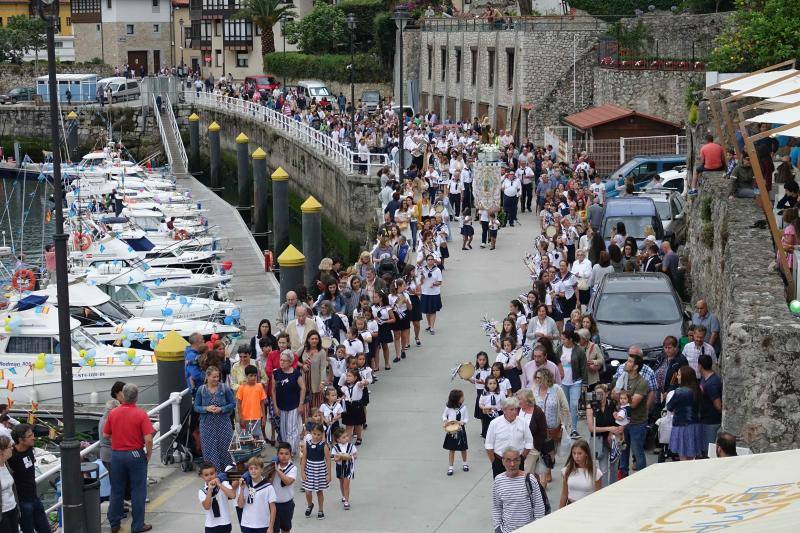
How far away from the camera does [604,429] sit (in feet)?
44.4

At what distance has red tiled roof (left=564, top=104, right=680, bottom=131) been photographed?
120 feet

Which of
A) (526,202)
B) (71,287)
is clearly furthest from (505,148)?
(71,287)

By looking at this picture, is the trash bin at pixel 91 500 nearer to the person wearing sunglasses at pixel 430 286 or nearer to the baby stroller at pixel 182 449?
the baby stroller at pixel 182 449

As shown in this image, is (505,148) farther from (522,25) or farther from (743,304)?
(743,304)

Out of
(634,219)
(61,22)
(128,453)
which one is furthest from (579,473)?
(61,22)

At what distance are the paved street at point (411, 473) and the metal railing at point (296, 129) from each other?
54.7 ft

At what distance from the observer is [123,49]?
99.6 metres

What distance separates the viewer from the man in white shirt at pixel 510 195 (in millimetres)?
30359

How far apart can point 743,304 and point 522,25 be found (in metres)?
34.3

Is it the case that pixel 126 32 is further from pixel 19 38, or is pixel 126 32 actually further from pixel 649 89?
pixel 649 89

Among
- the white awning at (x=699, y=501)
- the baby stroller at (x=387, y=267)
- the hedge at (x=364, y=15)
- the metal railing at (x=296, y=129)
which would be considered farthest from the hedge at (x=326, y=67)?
the white awning at (x=699, y=501)

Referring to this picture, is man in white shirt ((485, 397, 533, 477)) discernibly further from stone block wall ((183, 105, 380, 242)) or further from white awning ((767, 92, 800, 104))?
stone block wall ((183, 105, 380, 242))

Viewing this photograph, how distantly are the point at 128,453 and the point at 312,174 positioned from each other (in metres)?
33.2

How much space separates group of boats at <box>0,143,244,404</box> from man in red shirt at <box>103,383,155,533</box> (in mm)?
6024
